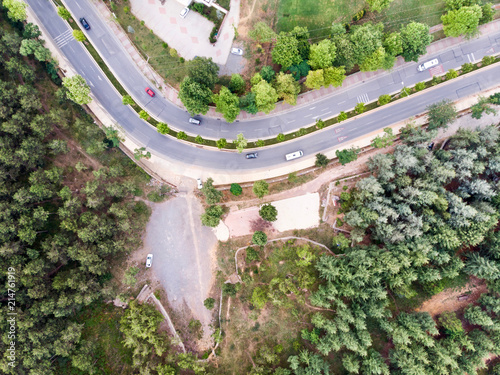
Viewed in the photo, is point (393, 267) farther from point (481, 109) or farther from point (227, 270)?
point (481, 109)

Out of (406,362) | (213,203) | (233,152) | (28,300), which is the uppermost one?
(233,152)

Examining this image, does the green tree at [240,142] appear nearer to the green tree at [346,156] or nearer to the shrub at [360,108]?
the green tree at [346,156]

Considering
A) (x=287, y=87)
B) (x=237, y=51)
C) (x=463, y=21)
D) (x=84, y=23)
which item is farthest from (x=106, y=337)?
(x=463, y=21)

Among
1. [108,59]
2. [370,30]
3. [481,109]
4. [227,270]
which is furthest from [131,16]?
[481,109]

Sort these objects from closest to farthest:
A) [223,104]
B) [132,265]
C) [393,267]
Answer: [393,267], [223,104], [132,265]

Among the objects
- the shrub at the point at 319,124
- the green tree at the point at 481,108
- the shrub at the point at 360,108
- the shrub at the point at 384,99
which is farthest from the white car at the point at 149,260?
the green tree at the point at 481,108

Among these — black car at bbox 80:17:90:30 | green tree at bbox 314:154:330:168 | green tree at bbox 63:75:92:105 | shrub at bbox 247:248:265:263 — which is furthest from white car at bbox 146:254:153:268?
black car at bbox 80:17:90:30

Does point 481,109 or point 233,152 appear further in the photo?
point 233,152

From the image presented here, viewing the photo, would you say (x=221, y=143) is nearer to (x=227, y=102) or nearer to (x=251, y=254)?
(x=227, y=102)
